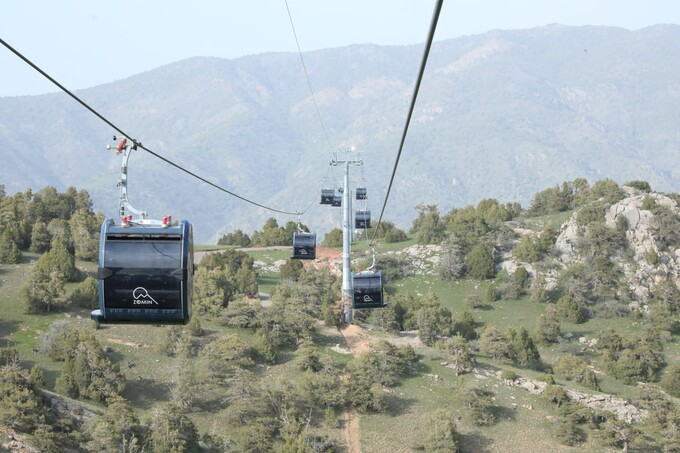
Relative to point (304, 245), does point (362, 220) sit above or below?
above

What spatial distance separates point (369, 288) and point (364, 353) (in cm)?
624

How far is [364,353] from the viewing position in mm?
48125

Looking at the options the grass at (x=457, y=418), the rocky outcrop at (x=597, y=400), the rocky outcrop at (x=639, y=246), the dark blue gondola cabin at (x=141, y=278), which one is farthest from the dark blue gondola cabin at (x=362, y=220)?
the dark blue gondola cabin at (x=141, y=278)

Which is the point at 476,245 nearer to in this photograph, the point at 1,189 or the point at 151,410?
the point at 151,410

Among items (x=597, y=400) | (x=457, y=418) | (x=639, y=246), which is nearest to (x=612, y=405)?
(x=597, y=400)

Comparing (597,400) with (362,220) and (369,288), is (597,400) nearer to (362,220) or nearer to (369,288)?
(369,288)

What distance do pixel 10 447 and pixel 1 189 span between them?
70.9m

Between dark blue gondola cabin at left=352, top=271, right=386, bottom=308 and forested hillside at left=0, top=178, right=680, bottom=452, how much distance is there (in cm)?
478

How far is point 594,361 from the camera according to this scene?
206 ft

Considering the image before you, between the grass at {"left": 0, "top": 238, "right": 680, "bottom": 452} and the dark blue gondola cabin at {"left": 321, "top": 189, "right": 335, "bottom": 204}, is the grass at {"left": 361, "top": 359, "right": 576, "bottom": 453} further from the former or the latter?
the dark blue gondola cabin at {"left": 321, "top": 189, "right": 335, "bottom": 204}

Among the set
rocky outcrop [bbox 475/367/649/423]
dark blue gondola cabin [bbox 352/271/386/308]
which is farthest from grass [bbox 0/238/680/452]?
dark blue gondola cabin [bbox 352/271/386/308]

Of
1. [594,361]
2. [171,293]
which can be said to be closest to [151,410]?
[171,293]

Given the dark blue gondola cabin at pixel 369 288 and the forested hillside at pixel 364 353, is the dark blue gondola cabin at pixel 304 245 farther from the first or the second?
the dark blue gondola cabin at pixel 369 288

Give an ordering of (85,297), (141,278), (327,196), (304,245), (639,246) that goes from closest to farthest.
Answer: (141,278), (304,245), (85,297), (327,196), (639,246)
